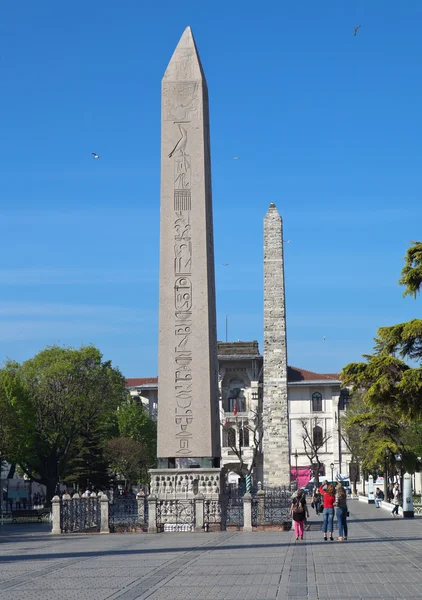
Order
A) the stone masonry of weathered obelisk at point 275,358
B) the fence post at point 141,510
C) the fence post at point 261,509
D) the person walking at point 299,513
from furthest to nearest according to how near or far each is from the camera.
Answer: the stone masonry of weathered obelisk at point 275,358, the fence post at point 261,509, the fence post at point 141,510, the person walking at point 299,513

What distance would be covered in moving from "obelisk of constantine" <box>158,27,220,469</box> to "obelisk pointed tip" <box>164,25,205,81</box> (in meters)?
0.03

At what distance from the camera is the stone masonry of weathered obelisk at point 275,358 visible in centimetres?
4928

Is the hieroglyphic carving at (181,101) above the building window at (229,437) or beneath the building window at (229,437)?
above

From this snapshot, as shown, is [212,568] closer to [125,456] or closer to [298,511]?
[298,511]

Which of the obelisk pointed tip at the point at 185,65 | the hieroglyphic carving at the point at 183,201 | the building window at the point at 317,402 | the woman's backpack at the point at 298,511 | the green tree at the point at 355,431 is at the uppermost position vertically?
the obelisk pointed tip at the point at 185,65

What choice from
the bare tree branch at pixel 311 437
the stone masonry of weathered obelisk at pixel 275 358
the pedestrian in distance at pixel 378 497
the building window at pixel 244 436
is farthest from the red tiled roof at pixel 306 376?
the stone masonry of weathered obelisk at pixel 275 358

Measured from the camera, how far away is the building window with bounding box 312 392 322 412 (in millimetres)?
94500

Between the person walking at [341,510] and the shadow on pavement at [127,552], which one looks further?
the person walking at [341,510]

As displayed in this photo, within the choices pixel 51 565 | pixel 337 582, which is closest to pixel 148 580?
pixel 337 582

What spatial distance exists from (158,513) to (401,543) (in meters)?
7.31

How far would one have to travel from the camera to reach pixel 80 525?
→ 31.5m

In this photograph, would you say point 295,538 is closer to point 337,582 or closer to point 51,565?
point 51,565

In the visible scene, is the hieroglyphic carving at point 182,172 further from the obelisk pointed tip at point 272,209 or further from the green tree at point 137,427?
the green tree at point 137,427

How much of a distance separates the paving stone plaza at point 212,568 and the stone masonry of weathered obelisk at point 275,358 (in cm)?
2289
